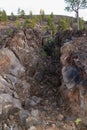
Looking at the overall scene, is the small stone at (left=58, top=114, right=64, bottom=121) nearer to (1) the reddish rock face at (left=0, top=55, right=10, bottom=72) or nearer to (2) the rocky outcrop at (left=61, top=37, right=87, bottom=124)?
(2) the rocky outcrop at (left=61, top=37, right=87, bottom=124)

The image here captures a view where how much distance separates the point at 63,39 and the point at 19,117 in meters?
7.35

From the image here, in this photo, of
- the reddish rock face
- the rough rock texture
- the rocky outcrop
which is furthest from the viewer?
the reddish rock face

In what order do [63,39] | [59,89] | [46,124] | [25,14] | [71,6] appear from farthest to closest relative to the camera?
1. [25,14]
2. [71,6]
3. [63,39]
4. [59,89]
5. [46,124]

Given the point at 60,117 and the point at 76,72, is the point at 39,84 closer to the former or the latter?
the point at 76,72

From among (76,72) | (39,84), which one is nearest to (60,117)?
(76,72)

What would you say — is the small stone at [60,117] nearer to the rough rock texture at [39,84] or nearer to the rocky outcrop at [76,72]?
the rough rock texture at [39,84]

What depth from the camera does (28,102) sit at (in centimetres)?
1708

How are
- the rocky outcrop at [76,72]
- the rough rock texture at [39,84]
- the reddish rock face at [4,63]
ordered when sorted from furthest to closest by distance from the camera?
the reddish rock face at [4,63]
the rocky outcrop at [76,72]
the rough rock texture at [39,84]

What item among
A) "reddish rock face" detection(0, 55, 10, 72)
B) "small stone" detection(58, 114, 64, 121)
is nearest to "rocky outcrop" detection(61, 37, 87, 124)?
"small stone" detection(58, 114, 64, 121)

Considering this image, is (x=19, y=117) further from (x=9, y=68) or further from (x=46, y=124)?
(x=9, y=68)

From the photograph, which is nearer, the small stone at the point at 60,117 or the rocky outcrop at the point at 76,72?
the small stone at the point at 60,117

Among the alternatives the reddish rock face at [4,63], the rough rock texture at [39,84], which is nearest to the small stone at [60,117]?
the rough rock texture at [39,84]

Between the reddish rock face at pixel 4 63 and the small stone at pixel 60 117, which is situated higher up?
the reddish rock face at pixel 4 63

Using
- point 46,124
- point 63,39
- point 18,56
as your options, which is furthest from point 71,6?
point 46,124
